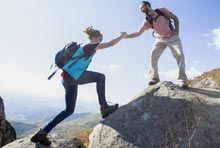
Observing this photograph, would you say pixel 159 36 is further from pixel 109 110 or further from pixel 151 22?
pixel 109 110

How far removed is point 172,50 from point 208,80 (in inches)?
498

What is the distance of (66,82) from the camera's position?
851 cm

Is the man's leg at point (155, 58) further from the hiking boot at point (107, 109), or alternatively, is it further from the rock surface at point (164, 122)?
the hiking boot at point (107, 109)

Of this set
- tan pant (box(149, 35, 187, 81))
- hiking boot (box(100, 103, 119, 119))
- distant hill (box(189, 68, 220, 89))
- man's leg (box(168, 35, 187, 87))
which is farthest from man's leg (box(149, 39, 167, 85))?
distant hill (box(189, 68, 220, 89))

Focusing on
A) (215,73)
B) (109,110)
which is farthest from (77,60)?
(215,73)

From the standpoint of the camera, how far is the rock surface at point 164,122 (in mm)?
7512

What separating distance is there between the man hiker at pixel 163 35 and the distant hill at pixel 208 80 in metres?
10.3

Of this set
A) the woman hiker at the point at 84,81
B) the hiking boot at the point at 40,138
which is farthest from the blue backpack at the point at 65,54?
the hiking boot at the point at 40,138

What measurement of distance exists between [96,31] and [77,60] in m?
0.96

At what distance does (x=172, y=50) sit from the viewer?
9547mm

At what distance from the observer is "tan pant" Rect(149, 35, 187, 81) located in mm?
9250

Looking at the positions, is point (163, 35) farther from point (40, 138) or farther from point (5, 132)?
point (5, 132)

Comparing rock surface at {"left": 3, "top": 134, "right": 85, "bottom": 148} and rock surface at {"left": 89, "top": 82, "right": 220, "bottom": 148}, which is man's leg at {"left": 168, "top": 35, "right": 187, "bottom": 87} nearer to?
rock surface at {"left": 89, "top": 82, "right": 220, "bottom": 148}

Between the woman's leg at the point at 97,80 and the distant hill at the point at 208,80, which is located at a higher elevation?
the woman's leg at the point at 97,80
